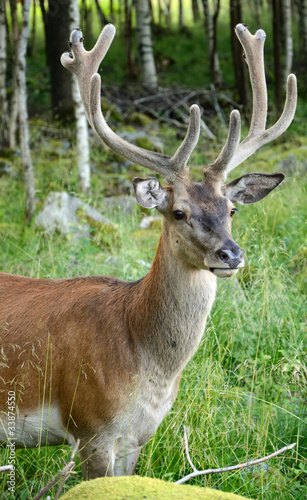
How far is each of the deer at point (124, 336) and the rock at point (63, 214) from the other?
314cm

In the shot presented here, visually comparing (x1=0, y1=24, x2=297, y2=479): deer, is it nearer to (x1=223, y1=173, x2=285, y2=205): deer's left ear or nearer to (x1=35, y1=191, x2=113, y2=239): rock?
(x1=223, y1=173, x2=285, y2=205): deer's left ear

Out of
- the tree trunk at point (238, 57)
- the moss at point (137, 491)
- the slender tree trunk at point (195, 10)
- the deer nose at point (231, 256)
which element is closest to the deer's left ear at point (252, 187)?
the deer nose at point (231, 256)

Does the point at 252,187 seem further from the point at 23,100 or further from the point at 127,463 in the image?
the point at 23,100

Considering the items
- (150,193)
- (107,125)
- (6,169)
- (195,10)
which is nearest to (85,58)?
(107,125)

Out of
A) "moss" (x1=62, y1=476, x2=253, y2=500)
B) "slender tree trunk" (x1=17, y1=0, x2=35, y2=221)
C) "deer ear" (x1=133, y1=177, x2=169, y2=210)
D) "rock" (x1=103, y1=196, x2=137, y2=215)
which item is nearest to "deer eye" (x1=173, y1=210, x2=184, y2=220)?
"deer ear" (x1=133, y1=177, x2=169, y2=210)

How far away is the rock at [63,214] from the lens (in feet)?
21.6

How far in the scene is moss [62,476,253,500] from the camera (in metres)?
1.69

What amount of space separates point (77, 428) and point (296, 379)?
1557 mm

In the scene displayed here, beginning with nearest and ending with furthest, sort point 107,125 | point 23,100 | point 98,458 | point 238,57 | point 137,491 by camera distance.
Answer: point 137,491, point 98,458, point 107,125, point 23,100, point 238,57

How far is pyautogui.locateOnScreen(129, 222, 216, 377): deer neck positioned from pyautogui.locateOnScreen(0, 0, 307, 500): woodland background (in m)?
0.42

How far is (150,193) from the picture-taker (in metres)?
3.23

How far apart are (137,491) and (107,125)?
87.8 inches

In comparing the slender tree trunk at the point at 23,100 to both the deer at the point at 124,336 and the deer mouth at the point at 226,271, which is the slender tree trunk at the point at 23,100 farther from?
the deer mouth at the point at 226,271

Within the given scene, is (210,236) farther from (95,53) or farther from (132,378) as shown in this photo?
(95,53)
